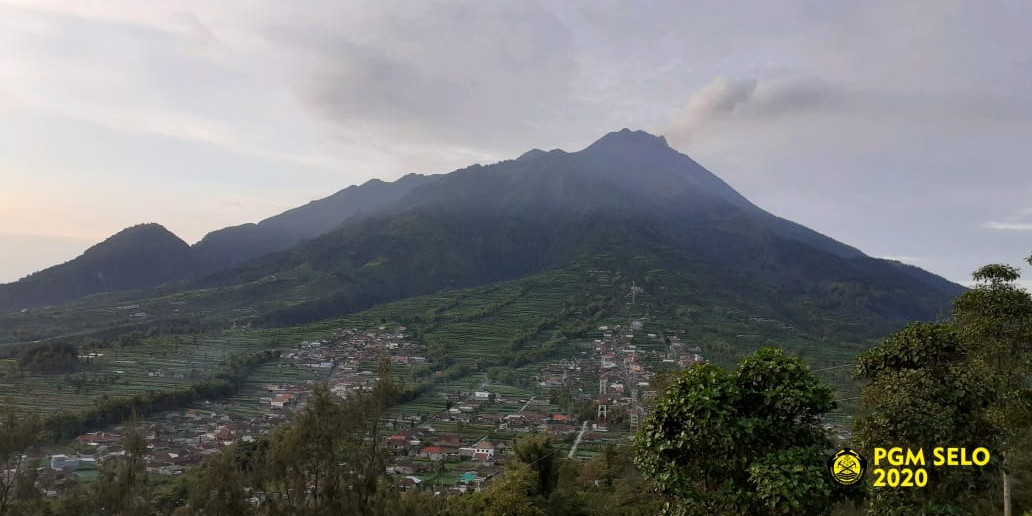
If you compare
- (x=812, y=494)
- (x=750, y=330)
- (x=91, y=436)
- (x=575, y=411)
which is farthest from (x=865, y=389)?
(x=750, y=330)

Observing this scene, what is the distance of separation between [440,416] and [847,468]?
132 feet

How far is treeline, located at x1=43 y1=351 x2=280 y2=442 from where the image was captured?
3366 centimetres

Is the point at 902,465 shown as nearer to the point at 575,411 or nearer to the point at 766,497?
the point at 766,497

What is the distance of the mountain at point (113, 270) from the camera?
101125 mm

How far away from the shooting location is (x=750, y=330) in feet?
217

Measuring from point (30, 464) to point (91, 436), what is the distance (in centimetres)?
2797

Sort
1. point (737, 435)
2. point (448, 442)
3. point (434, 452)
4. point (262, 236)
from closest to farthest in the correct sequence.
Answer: point (737, 435)
point (434, 452)
point (448, 442)
point (262, 236)

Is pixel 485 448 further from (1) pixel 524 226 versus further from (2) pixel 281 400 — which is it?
(1) pixel 524 226

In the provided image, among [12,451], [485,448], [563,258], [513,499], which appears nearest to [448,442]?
[485,448]

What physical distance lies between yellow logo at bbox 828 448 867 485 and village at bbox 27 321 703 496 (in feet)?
44.4

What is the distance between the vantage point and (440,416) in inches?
1681

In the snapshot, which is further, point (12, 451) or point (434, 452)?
point (434, 452)

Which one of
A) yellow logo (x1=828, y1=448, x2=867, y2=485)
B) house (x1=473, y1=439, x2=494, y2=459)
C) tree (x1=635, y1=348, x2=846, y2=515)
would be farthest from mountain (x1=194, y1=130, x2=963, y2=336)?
yellow logo (x1=828, y1=448, x2=867, y2=485)

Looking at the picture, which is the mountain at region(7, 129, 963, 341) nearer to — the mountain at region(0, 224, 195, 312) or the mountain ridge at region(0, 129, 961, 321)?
the mountain ridge at region(0, 129, 961, 321)
